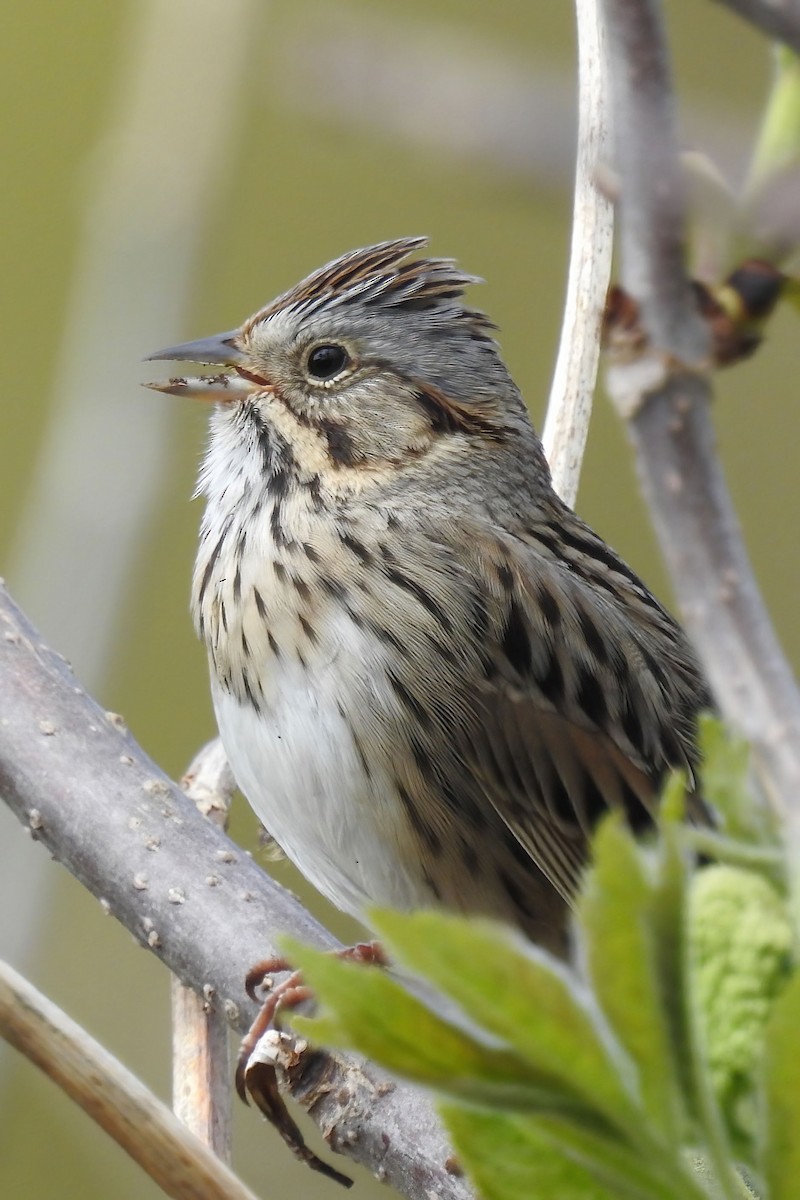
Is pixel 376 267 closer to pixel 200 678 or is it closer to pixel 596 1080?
pixel 596 1080

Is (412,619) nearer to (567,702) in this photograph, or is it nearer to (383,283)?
(567,702)

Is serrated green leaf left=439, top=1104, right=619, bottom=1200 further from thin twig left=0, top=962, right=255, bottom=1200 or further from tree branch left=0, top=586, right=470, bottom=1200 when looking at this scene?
tree branch left=0, top=586, right=470, bottom=1200

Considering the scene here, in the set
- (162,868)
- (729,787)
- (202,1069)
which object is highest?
(729,787)

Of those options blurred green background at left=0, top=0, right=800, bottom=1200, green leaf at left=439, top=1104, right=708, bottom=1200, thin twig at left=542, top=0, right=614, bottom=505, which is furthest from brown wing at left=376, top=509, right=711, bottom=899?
green leaf at left=439, top=1104, right=708, bottom=1200

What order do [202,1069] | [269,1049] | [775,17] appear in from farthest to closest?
[202,1069], [269,1049], [775,17]

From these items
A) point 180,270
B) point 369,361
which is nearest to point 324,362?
point 369,361

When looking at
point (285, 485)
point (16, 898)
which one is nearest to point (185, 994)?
point (16, 898)
